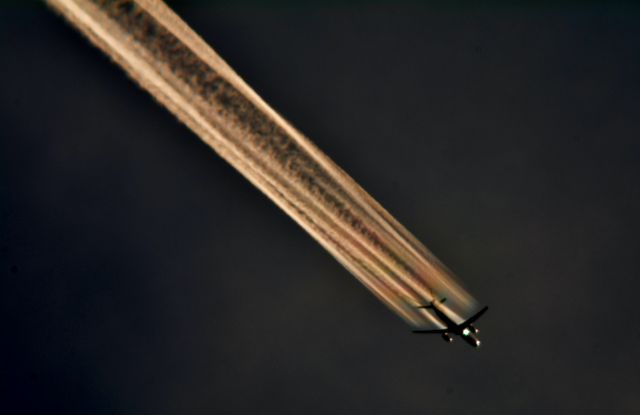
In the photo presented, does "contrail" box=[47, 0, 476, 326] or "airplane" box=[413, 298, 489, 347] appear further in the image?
"airplane" box=[413, 298, 489, 347]

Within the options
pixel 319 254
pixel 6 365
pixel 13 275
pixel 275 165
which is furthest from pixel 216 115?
pixel 6 365

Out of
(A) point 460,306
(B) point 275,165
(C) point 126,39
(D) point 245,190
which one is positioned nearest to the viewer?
(C) point 126,39

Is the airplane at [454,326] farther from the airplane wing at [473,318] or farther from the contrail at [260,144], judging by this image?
the contrail at [260,144]

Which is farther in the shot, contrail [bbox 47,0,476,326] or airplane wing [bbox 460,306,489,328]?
airplane wing [bbox 460,306,489,328]

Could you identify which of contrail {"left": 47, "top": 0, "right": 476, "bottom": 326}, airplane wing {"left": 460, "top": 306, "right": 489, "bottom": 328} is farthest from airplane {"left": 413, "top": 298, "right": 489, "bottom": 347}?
contrail {"left": 47, "top": 0, "right": 476, "bottom": 326}

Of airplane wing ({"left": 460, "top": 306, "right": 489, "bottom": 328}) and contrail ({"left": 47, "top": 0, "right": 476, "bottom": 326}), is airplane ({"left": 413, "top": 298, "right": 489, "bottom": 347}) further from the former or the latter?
contrail ({"left": 47, "top": 0, "right": 476, "bottom": 326})

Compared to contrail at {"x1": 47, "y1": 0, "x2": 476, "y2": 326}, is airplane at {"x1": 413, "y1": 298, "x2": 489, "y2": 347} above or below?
below

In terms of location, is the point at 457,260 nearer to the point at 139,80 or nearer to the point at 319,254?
the point at 319,254

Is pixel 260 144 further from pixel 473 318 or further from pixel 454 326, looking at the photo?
pixel 473 318

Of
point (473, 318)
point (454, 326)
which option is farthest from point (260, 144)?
point (473, 318)

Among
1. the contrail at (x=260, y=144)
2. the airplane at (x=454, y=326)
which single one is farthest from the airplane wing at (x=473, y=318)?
the contrail at (x=260, y=144)
